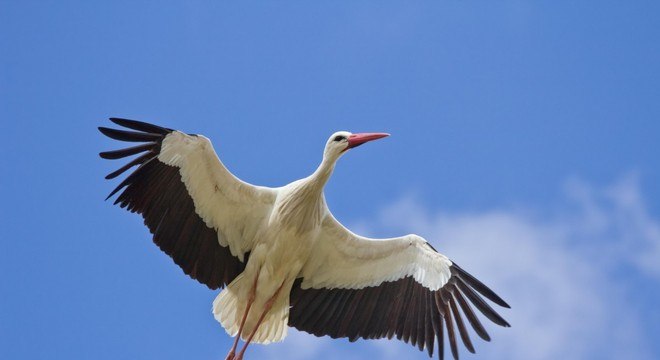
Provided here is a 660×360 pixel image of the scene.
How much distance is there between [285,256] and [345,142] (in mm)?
1237

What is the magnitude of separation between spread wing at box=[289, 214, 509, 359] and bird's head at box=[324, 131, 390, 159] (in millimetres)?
690

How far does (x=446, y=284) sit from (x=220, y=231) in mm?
2281

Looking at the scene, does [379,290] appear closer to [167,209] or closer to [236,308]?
[236,308]

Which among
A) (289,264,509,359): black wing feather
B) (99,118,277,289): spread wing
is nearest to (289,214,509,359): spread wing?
(289,264,509,359): black wing feather

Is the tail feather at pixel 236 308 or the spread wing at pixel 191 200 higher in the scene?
the spread wing at pixel 191 200

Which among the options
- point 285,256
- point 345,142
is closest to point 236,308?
point 285,256

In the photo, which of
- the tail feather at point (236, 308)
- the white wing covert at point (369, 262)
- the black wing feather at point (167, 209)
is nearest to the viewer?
the black wing feather at point (167, 209)

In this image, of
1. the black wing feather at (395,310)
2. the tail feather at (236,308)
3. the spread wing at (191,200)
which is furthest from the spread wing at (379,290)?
the spread wing at (191,200)

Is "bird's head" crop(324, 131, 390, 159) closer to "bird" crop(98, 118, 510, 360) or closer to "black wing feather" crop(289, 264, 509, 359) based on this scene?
"bird" crop(98, 118, 510, 360)

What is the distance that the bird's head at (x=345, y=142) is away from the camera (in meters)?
11.8

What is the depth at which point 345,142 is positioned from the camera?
11828mm

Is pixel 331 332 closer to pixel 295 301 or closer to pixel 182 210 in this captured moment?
pixel 295 301

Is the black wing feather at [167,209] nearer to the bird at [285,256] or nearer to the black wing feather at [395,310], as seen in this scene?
the bird at [285,256]

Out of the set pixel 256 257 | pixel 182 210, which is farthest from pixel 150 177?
pixel 256 257
